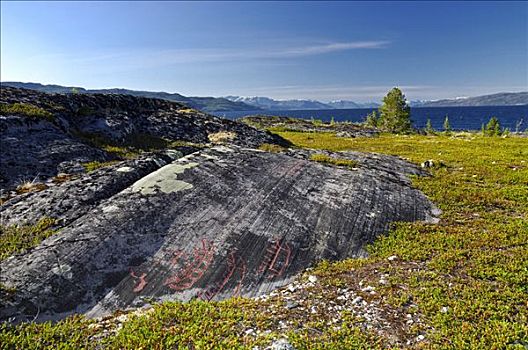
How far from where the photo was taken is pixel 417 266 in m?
Answer: 11.6

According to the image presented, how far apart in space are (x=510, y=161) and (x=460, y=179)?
11877mm

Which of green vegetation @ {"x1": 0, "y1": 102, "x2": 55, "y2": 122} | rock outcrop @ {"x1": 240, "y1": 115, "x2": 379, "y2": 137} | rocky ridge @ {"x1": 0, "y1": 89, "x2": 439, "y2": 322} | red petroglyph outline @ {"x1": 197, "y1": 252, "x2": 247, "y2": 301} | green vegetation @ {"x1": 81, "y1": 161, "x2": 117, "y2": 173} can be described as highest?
green vegetation @ {"x1": 0, "y1": 102, "x2": 55, "y2": 122}

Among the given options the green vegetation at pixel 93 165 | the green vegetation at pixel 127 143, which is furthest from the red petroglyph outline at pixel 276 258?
the green vegetation at pixel 127 143

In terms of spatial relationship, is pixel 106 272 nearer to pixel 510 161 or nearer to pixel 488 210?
pixel 488 210

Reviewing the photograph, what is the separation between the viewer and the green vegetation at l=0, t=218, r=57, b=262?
11290mm

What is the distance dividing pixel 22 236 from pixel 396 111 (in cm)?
10177

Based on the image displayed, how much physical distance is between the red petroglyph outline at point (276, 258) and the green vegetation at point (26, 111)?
62.2 feet

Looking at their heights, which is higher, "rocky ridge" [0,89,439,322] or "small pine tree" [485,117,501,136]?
"small pine tree" [485,117,501,136]

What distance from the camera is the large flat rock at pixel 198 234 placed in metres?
10.2

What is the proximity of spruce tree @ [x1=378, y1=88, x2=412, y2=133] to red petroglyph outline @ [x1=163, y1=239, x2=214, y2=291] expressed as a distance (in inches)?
3785

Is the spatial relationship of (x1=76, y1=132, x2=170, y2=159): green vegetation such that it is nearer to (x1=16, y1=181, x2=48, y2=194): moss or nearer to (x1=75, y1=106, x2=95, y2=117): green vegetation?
(x1=75, y1=106, x2=95, y2=117): green vegetation

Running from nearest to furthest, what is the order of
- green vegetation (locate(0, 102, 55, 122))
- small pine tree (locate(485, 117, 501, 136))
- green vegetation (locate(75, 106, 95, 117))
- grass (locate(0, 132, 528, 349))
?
1. grass (locate(0, 132, 528, 349))
2. green vegetation (locate(0, 102, 55, 122))
3. green vegetation (locate(75, 106, 95, 117))
4. small pine tree (locate(485, 117, 501, 136))

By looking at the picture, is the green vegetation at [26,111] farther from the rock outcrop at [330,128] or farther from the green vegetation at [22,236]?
the rock outcrop at [330,128]

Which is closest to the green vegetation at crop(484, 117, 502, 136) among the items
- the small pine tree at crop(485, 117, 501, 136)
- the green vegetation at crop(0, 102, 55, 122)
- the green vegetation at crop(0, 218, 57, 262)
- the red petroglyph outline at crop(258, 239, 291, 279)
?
the small pine tree at crop(485, 117, 501, 136)
